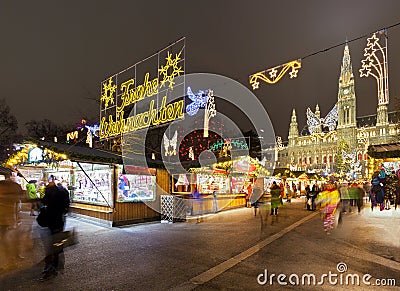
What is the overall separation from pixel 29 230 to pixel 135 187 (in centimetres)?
403

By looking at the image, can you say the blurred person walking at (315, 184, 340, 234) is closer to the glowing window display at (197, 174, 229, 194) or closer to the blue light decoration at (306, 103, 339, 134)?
the glowing window display at (197, 174, 229, 194)

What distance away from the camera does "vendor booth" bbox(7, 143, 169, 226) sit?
12.0m

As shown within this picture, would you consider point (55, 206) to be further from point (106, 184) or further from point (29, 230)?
point (106, 184)

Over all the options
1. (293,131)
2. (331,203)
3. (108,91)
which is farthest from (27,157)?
(293,131)

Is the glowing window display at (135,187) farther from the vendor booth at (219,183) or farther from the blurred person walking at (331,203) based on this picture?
the blurred person walking at (331,203)

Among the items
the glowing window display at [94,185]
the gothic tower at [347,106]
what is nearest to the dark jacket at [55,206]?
the glowing window display at [94,185]

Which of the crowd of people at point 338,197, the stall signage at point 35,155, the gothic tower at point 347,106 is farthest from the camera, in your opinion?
the gothic tower at point 347,106

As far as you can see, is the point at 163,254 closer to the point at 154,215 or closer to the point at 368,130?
the point at 154,215

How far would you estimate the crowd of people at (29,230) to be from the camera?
6.67 metres

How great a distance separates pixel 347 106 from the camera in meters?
107

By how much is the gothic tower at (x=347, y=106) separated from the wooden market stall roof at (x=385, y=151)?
87473 mm

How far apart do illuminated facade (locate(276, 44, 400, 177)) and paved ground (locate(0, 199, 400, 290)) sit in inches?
3046

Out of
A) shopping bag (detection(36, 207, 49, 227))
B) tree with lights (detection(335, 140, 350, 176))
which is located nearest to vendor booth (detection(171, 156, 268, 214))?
shopping bag (detection(36, 207, 49, 227))

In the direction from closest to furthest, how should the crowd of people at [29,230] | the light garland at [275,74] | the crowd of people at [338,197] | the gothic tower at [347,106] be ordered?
1. the crowd of people at [29,230]
2. the light garland at [275,74]
3. the crowd of people at [338,197]
4. the gothic tower at [347,106]
